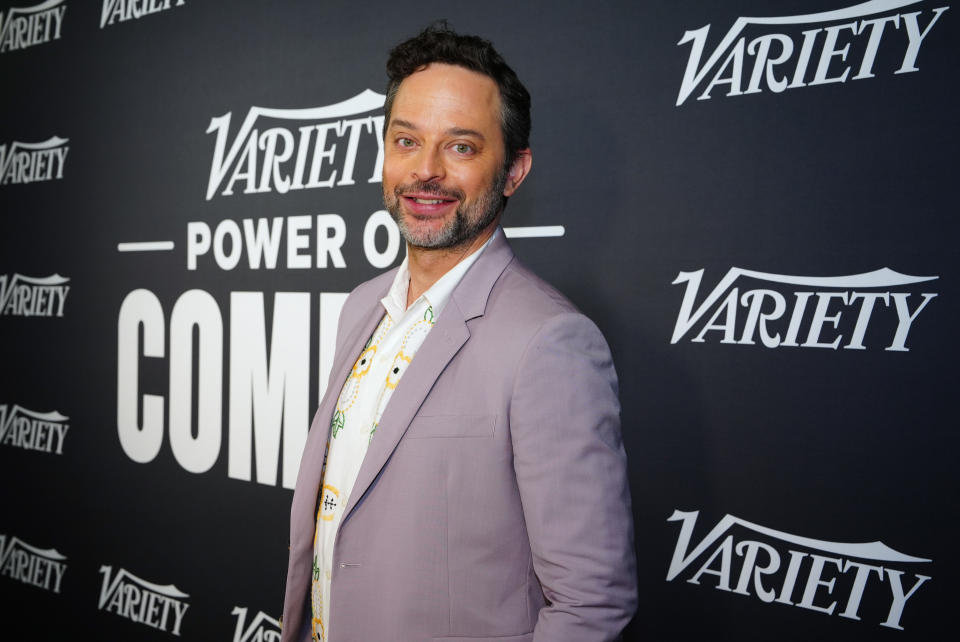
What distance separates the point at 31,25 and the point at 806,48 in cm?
306

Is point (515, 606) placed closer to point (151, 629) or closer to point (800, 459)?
point (800, 459)

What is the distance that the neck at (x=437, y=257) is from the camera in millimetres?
1315

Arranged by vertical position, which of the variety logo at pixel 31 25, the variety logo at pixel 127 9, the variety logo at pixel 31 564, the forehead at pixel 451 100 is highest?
the variety logo at pixel 127 9

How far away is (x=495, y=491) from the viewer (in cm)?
109

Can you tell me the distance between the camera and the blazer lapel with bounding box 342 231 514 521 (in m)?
1.13

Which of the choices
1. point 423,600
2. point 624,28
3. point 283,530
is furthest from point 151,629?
point 624,28

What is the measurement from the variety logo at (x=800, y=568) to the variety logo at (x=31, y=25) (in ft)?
10.0

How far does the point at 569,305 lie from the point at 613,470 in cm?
26

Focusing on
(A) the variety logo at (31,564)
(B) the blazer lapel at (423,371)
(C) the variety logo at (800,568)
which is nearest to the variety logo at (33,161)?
(A) the variety logo at (31,564)

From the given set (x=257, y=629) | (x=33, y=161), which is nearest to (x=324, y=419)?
(x=257, y=629)

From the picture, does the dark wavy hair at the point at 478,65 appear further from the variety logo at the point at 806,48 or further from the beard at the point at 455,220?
the variety logo at the point at 806,48

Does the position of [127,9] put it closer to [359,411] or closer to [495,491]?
[359,411]

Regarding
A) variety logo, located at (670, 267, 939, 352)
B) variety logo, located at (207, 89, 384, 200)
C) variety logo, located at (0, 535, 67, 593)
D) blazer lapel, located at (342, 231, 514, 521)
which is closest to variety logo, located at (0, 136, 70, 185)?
variety logo, located at (207, 89, 384, 200)

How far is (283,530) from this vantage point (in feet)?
7.89
